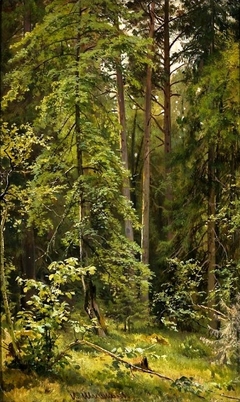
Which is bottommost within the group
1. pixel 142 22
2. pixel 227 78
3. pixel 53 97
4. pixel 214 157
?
pixel 214 157

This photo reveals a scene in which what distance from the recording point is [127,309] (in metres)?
9.52

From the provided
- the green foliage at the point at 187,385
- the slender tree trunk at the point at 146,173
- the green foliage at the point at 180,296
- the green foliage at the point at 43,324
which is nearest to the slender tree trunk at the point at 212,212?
the green foliage at the point at 180,296

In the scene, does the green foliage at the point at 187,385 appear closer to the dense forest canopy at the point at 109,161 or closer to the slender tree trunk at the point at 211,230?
the dense forest canopy at the point at 109,161

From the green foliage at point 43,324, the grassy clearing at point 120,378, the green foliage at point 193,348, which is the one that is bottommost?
the green foliage at point 193,348

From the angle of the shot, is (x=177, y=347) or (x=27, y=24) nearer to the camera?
(x=177, y=347)

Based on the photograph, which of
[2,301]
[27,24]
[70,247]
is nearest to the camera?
[2,301]

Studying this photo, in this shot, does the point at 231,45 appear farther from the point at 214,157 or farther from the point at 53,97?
the point at 53,97

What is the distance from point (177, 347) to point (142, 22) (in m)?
9.60

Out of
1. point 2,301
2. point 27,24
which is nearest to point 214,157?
point 27,24
